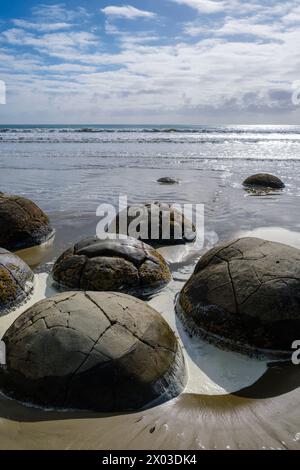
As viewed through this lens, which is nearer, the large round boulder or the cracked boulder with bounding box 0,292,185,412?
the cracked boulder with bounding box 0,292,185,412

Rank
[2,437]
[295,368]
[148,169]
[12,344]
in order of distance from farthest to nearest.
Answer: [148,169] → [295,368] → [12,344] → [2,437]

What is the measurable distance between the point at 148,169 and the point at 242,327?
1409cm

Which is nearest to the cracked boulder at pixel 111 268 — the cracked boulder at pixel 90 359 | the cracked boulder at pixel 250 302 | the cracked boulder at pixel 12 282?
the cracked boulder at pixel 12 282

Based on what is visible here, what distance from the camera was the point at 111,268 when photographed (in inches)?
192

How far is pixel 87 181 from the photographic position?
45.2 feet

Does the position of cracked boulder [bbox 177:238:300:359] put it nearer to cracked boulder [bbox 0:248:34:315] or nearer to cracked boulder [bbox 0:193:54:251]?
cracked boulder [bbox 0:248:34:315]

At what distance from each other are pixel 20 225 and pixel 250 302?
4.36 metres

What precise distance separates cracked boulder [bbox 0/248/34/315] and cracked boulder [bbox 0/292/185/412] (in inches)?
42.5

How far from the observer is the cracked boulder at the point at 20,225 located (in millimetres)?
6770

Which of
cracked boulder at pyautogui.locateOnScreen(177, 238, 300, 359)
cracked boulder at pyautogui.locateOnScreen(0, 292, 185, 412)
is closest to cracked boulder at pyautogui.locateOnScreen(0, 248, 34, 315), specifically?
cracked boulder at pyautogui.locateOnScreen(0, 292, 185, 412)

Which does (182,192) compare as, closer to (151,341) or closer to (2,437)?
(151,341)

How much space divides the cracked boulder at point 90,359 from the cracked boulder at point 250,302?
551 mm

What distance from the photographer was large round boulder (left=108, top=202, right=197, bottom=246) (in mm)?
6977

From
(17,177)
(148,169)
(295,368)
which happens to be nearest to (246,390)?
(295,368)
